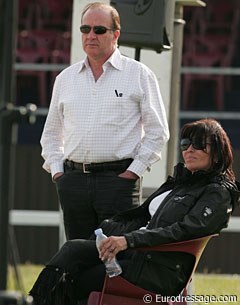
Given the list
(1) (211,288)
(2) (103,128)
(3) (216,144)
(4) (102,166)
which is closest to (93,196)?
(4) (102,166)

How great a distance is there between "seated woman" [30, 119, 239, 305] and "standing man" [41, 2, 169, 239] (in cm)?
29

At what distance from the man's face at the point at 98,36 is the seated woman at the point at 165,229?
0.73 meters

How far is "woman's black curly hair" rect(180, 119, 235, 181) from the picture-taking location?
219 inches

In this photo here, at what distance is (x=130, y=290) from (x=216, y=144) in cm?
83

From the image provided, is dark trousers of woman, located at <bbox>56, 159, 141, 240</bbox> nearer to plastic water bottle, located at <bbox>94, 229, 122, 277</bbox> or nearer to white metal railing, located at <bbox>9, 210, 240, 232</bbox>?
plastic water bottle, located at <bbox>94, 229, 122, 277</bbox>

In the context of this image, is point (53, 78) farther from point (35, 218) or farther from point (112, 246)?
point (112, 246)

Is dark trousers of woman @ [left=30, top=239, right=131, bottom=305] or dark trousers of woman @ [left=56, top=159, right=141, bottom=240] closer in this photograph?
dark trousers of woman @ [left=30, top=239, right=131, bottom=305]

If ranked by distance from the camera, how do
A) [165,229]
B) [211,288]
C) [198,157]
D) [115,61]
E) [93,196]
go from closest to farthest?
[165,229] → [198,157] → [93,196] → [115,61] → [211,288]

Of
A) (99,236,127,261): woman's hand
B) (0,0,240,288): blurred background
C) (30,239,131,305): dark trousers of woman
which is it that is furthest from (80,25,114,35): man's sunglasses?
(0,0,240,288): blurred background

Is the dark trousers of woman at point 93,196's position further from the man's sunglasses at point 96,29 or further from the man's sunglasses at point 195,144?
the man's sunglasses at point 96,29

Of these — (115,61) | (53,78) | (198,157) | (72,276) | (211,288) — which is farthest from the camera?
(53,78)

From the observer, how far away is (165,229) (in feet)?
17.4

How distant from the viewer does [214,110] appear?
15.8 m

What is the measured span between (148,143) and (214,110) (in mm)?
9764
